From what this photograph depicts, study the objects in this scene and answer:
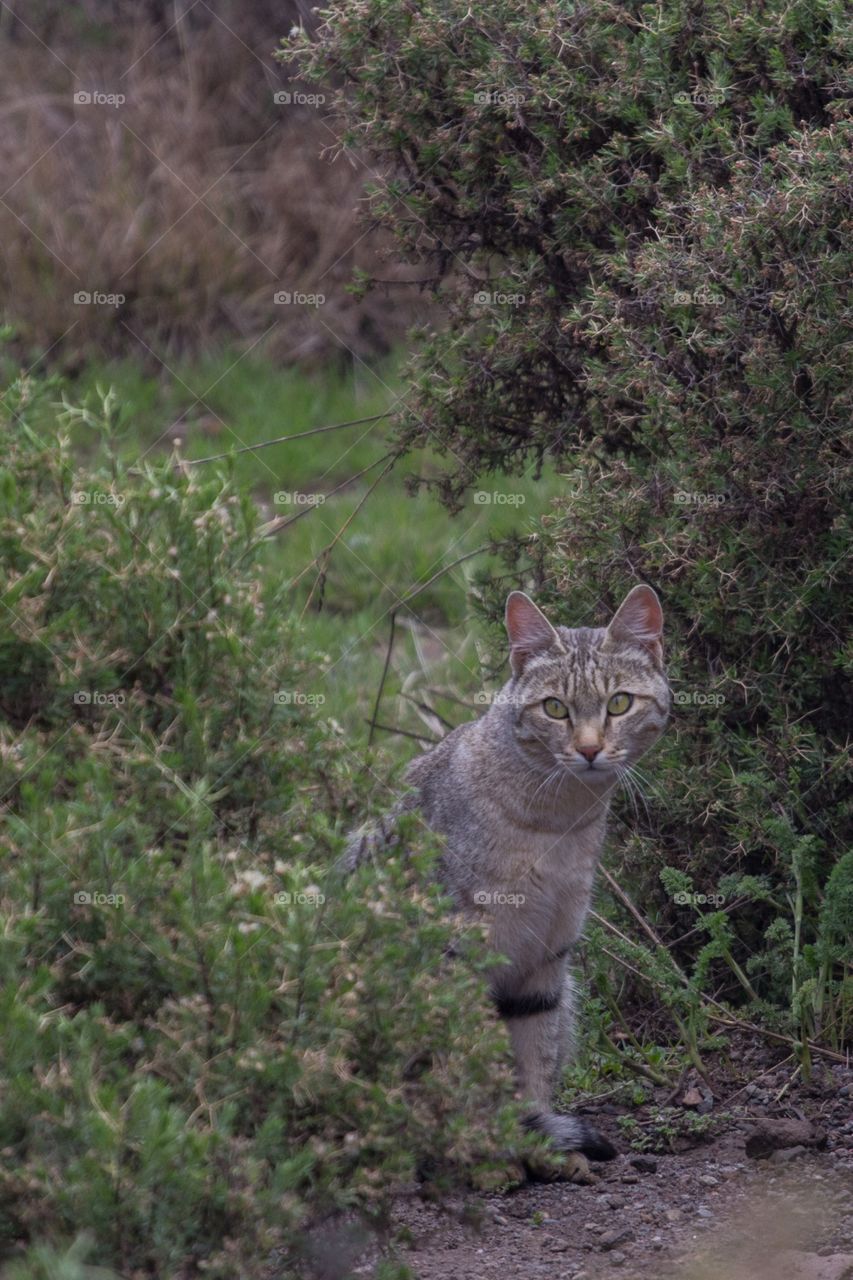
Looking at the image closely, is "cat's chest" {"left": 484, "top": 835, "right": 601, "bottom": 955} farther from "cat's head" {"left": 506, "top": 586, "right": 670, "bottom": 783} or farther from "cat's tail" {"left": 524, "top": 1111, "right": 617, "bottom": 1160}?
"cat's tail" {"left": 524, "top": 1111, "right": 617, "bottom": 1160}

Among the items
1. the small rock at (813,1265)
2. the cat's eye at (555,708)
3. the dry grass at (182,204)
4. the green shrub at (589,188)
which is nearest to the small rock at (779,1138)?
the small rock at (813,1265)

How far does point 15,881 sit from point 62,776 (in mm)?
437

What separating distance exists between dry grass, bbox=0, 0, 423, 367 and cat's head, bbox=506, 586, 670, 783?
5342 mm

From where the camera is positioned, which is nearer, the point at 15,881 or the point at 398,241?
the point at 15,881

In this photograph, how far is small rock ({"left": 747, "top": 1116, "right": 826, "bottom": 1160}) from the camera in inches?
161

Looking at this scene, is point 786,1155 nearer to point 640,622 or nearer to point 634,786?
point 634,786

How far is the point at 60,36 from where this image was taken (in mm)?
12031

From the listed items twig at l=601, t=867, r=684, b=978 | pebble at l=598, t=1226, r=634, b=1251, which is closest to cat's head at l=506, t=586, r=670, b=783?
twig at l=601, t=867, r=684, b=978

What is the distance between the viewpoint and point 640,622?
4488 millimetres

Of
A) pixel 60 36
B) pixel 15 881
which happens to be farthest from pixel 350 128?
pixel 60 36

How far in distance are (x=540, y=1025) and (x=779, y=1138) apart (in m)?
0.72

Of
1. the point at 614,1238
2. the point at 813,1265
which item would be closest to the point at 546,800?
the point at 614,1238

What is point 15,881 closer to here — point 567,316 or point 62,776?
point 62,776

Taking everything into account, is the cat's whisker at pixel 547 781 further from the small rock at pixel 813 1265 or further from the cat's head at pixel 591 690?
the small rock at pixel 813 1265
